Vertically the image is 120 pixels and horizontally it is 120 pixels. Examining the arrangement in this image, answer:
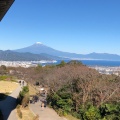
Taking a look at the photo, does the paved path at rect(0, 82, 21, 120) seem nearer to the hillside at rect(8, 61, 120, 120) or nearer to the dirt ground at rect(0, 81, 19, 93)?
the hillside at rect(8, 61, 120, 120)

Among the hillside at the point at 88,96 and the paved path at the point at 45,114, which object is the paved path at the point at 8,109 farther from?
the hillside at the point at 88,96

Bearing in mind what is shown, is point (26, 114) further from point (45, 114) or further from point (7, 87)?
point (7, 87)

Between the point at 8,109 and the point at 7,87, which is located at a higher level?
the point at 8,109

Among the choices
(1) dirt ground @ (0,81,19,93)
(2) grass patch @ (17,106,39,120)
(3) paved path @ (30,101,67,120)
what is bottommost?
(1) dirt ground @ (0,81,19,93)

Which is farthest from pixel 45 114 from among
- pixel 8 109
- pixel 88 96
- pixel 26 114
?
pixel 88 96

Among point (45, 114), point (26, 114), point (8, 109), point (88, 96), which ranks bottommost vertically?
point (45, 114)

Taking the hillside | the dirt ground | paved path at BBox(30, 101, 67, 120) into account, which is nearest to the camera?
the hillside

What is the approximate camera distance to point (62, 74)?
3167 cm

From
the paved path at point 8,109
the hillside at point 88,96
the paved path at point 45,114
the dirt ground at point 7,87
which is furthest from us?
the dirt ground at point 7,87

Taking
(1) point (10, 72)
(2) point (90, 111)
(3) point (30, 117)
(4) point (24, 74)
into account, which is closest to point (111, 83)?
(2) point (90, 111)

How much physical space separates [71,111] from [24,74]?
3454 cm

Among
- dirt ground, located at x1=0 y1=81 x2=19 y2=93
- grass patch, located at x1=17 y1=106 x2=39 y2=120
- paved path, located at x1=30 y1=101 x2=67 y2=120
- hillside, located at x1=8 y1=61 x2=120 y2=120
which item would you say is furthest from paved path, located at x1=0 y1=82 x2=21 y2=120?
dirt ground, located at x1=0 y1=81 x2=19 y2=93

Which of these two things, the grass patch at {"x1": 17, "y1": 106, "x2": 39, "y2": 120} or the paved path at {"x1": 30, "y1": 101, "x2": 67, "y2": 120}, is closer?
the grass patch at {"x1": 17, "y1": 106, "x2": 39, "y2": 120}

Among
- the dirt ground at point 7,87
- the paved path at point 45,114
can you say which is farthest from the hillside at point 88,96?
the dirt ground at point 7,87
